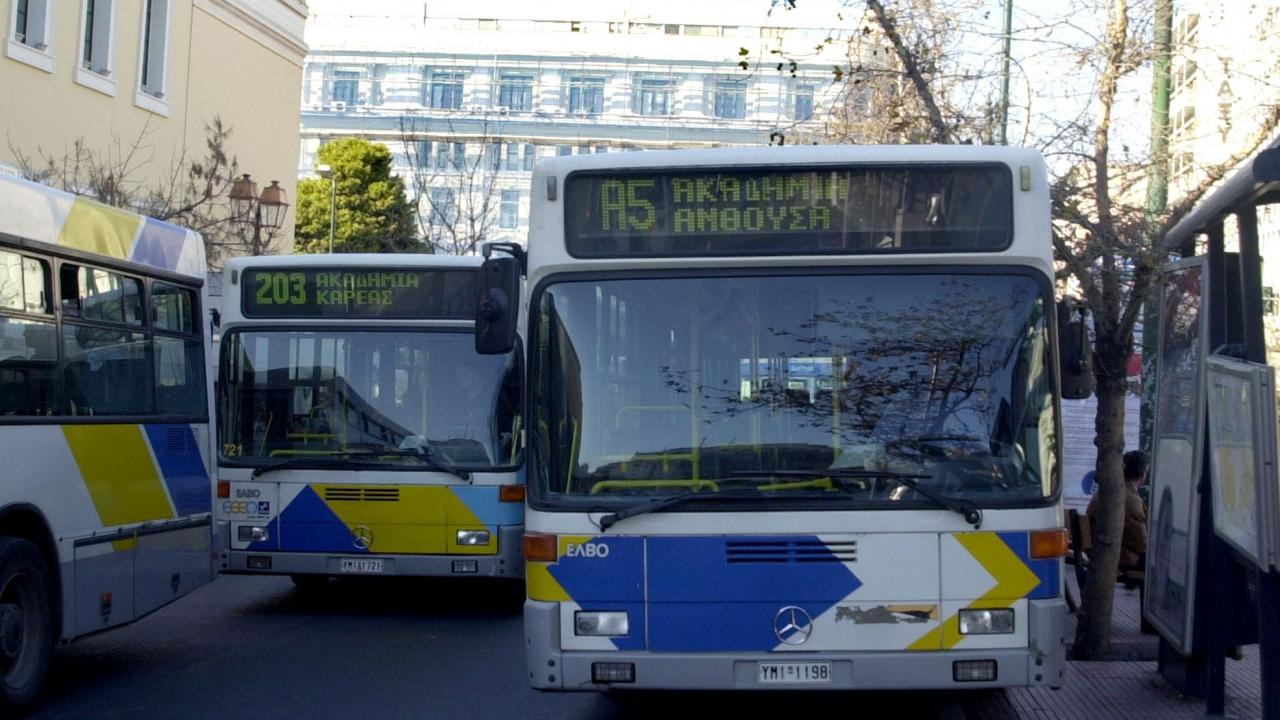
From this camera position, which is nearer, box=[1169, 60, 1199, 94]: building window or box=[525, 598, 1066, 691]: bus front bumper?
box=[525, 598, 1066, 691]: bus front bumper

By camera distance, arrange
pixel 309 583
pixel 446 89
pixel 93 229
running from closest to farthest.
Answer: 1. pixel 93 229
2. pixel 309 583
3. pixel 446 89

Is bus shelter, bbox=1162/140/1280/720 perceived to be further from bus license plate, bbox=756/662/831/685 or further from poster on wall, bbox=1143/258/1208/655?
bus license plate, bbox=756/662/831/685

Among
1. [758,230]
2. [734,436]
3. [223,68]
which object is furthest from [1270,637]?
[223,68]

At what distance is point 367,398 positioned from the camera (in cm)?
1243

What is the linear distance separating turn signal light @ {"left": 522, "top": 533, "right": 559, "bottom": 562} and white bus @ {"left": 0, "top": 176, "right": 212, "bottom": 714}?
3150 mm

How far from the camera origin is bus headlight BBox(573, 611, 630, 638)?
6.86 meters

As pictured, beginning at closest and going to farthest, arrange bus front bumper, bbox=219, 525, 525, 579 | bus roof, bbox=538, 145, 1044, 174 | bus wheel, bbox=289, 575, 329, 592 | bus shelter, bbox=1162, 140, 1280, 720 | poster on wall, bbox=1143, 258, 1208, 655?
bus shelter, bbox=1162, 140, 1280, 720, bus roof, bbox=538, 145, 1044, 174, poster on wall, bbox=1143, 258, 1208, 655, bus front bumper, bbox=219, 525, 525, 579, bus wheel, bbox=289, 575, 329, 592

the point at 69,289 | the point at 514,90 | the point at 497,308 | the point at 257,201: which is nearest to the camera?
the point at 497,308

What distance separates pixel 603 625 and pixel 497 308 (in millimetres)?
1640

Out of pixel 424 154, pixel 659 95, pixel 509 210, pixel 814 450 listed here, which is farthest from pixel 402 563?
pixel 659 95

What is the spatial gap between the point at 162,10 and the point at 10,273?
21096 millimetres

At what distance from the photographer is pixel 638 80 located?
2525 inches

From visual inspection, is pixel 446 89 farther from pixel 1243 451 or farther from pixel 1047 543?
pixel 1243 451

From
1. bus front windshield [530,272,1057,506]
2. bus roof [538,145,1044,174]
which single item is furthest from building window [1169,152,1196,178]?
bus front windshield [530,272,1057,506]
